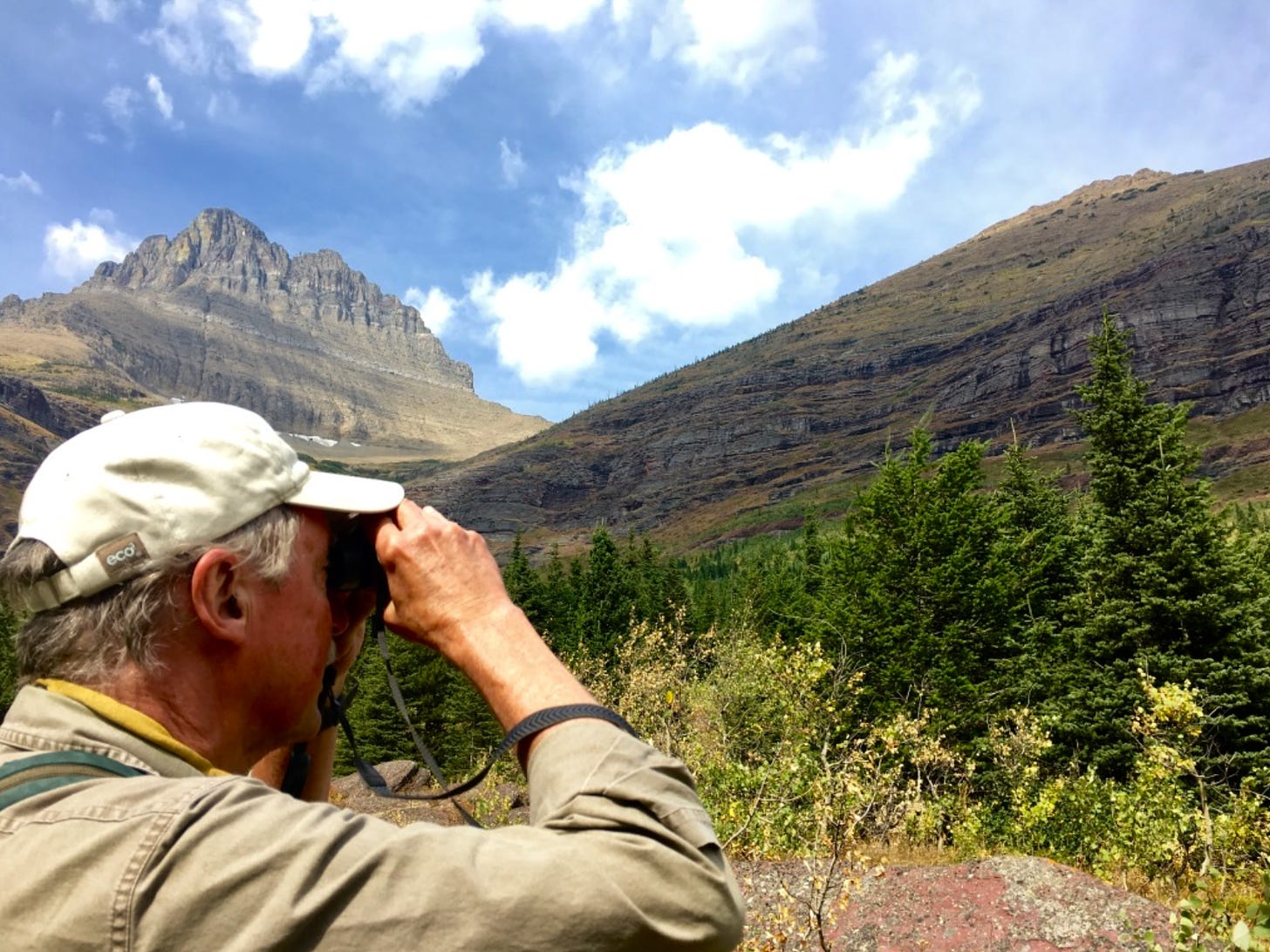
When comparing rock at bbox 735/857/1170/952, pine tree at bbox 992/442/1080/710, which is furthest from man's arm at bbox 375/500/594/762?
pine tree at bbox 992/442/1080/710

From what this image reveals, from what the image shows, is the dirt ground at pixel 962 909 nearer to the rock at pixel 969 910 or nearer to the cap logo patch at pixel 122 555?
the rock at pixel 969 910

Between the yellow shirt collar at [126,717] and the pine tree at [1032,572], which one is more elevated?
the yellow shirt collar at [126,717]

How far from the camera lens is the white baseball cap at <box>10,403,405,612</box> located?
1.15 meters

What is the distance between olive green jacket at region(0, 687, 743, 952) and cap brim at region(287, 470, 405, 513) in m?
0.50

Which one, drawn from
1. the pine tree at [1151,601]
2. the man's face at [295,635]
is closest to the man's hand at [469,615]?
the man's face at [295,635]

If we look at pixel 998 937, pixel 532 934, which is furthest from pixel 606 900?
pixel 998 937

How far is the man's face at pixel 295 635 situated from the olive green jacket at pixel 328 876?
32 cm

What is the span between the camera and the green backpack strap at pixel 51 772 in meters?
0.90

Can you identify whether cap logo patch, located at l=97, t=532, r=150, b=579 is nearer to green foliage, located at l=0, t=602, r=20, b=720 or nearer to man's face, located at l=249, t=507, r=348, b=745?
man's face, located at l=249, t=507, r=348, b=745

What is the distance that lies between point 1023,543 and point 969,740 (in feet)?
22.8

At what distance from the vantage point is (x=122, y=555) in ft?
3.77

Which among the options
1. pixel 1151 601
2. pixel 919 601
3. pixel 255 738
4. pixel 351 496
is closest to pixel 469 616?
pixel 351 496

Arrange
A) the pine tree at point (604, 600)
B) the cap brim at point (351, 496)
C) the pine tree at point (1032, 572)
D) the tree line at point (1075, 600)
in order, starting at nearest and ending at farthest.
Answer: the cap brim at point (351, 496) → the tree line at point (1075, 600) → the pine tree at point (1032, 572) → the pine tree at point (604, 600)

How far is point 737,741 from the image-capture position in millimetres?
13617
